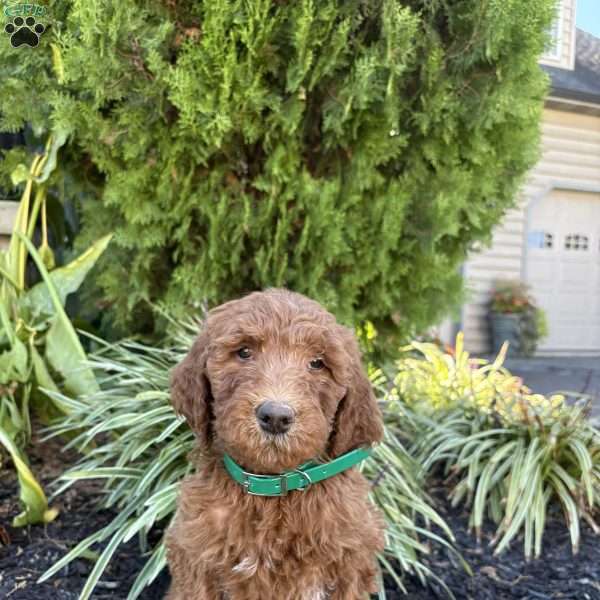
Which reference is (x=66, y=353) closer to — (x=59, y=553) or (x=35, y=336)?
(x=35, y=336)

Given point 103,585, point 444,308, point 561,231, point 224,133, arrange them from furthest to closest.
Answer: point 561,231
point 444,308
point 224,133
point 103,585

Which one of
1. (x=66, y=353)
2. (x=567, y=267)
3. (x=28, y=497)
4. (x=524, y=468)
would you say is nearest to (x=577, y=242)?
(x=567, y=267)

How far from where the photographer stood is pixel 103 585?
280 cm

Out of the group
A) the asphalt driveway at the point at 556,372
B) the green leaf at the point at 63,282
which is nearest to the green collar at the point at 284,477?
the green leaf at the point at 63,282

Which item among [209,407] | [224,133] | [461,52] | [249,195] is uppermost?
[461,52]

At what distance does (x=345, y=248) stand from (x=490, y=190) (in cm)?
103

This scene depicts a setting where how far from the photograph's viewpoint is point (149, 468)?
10.2 ft

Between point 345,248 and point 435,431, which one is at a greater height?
point 345,248

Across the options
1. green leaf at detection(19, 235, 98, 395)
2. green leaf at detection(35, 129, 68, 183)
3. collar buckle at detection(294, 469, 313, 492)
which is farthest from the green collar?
green leaf at detection(35, 129, 68, 183)

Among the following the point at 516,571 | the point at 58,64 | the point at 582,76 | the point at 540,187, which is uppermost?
the point at 582,76

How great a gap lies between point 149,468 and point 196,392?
1206 mm

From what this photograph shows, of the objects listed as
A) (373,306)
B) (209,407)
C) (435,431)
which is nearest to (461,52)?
(373,306)

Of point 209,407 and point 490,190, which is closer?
point 209,407

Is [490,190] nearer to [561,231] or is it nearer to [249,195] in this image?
[249,195]
